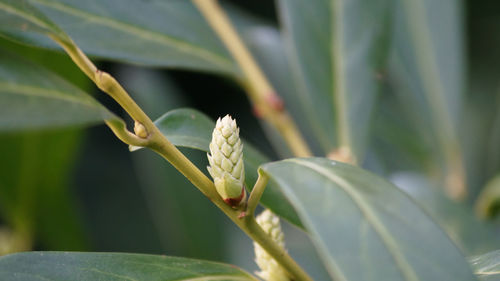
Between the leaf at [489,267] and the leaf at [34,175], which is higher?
the leaf at [34,175]

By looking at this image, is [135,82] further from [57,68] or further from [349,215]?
[349,215]

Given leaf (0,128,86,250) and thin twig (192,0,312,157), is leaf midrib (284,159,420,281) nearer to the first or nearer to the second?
thin twig (192,0,312,157)

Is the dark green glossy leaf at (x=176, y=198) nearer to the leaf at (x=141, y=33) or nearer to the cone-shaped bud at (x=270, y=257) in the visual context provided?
the leaf at (x=141, y=33)

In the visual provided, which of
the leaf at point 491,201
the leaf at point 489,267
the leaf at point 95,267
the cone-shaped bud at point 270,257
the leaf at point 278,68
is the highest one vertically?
the leaf at point 278,68

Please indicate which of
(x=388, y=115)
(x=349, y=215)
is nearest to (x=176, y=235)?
(x=388, y=115)

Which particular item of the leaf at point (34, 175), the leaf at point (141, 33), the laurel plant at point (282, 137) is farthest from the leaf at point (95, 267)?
the leaf at point (34, 175)

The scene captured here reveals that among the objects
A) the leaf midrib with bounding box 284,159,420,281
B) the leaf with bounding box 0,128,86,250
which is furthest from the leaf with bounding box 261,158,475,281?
the leaf with bounding box 0,128,86,250

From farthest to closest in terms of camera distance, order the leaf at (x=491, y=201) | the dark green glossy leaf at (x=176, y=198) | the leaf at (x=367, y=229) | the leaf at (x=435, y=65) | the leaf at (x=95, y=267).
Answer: the dark green glossy leaf at (x=176, y=198) → the leaf at (x=435, y=65) → the leaf at (x=491, y=201) → the leaf at (x=95, y=267) → the leaf at (x=367, y=229)

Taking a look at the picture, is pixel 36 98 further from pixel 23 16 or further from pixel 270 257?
pixel 270 257
